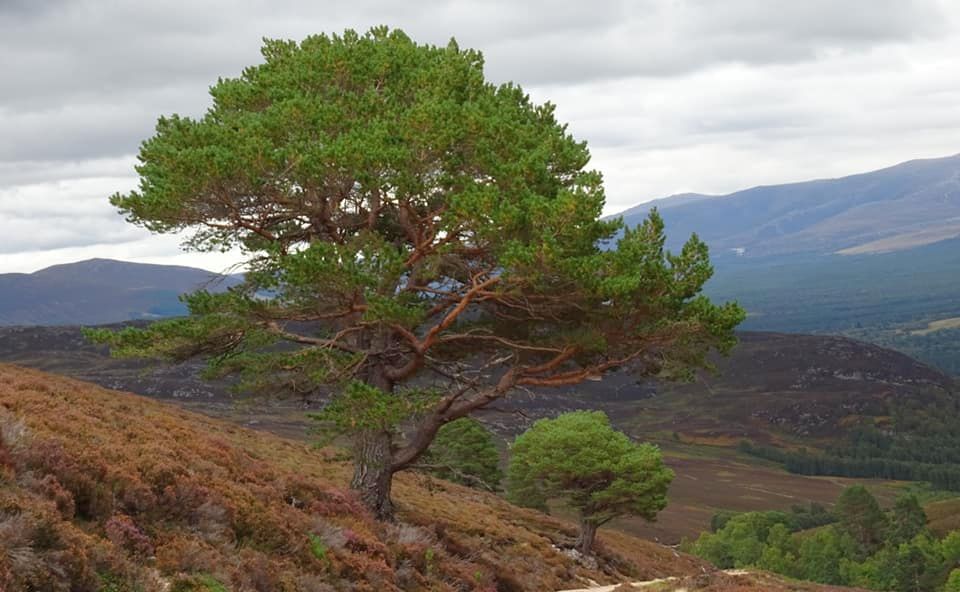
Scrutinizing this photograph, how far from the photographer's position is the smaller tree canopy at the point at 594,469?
45500 mm

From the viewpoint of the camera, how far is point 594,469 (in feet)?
150

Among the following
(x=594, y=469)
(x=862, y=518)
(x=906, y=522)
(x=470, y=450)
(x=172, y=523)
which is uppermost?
(x=172, y=523)

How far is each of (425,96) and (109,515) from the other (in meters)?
12.9

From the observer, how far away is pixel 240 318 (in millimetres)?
22938

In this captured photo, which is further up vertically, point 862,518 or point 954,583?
point 954,583

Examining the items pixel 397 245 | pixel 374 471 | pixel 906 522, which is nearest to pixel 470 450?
pixel 374 471

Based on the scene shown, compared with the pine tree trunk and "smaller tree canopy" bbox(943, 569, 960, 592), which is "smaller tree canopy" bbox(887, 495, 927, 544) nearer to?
"smaller tree canopy" bbox(943, 569, 960, 592)

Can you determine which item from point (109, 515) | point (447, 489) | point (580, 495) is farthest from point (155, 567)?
point (447, 489)

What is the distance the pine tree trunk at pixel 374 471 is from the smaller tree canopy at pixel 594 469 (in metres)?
22.0

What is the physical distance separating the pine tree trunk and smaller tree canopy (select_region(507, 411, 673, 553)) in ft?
72.0

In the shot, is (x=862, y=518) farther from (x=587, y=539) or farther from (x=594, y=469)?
(x=587, y=539)

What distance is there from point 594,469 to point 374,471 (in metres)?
23.6

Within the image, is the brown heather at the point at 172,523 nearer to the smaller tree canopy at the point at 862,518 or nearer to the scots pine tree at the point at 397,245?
the scots pine tree at the point at 397,245

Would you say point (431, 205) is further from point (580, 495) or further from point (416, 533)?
point (580, 495)
